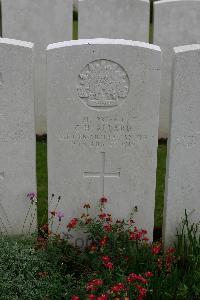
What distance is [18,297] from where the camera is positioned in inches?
163

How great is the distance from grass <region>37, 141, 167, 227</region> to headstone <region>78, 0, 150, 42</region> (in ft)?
5.04

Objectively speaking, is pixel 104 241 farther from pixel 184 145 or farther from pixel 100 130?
pixel 184 145

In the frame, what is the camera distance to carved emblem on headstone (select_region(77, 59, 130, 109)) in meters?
4.37

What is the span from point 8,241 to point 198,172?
169 cm

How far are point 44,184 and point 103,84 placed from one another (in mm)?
2236

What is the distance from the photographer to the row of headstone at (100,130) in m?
4.36

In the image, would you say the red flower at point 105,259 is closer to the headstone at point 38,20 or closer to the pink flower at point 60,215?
the pink flower at point 60,215

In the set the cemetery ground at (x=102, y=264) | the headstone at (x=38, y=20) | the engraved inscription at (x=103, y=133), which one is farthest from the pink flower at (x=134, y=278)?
the headstone at (x=38, y=20)

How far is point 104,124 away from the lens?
4531 mm

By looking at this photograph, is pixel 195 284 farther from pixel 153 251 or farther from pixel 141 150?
pixel 141 150

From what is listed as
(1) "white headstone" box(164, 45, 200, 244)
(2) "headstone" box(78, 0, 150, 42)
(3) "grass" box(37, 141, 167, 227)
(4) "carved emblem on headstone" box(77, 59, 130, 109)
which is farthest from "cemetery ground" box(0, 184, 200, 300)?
(2) "headstone" box(78, 0, 150, 42)

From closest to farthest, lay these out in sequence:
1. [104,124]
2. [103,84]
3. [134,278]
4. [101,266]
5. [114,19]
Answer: [134,278]
[101,266]
[103,84]
[104,124]
[114,19]

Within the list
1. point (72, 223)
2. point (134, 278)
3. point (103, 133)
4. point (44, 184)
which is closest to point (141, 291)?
point (134, 278)

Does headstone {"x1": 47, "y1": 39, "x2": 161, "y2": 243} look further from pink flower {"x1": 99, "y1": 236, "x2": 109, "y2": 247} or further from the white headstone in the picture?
pink flower {"x1": 99, "y1": 236, "x2": 109, "y2": 247}
